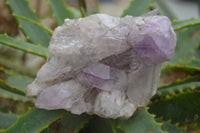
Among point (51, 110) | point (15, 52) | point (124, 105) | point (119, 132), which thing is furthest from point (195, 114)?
point (15, 52)

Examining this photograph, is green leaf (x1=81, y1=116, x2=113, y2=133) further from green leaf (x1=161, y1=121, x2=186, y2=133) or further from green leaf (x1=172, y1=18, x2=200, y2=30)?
green leaf (x1=172, y1=18, x2=200, y2=30)

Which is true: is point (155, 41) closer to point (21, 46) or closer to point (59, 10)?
point (21, 46)

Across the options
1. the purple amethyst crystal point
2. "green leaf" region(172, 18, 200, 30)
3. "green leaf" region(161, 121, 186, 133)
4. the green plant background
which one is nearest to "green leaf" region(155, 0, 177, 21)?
the green plant background

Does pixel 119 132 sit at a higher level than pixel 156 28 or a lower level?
lower

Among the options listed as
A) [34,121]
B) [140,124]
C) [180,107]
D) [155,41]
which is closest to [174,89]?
[180,107]

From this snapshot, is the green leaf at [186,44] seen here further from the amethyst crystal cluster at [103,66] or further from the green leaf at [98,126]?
the amethyst crystal cluster at [103,66]

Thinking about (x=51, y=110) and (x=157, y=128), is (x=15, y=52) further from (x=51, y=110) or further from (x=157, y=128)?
(x=157, y=128)

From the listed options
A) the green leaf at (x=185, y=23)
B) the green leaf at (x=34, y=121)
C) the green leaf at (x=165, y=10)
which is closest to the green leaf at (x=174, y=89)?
the green leaf at (x=185, y=23)
